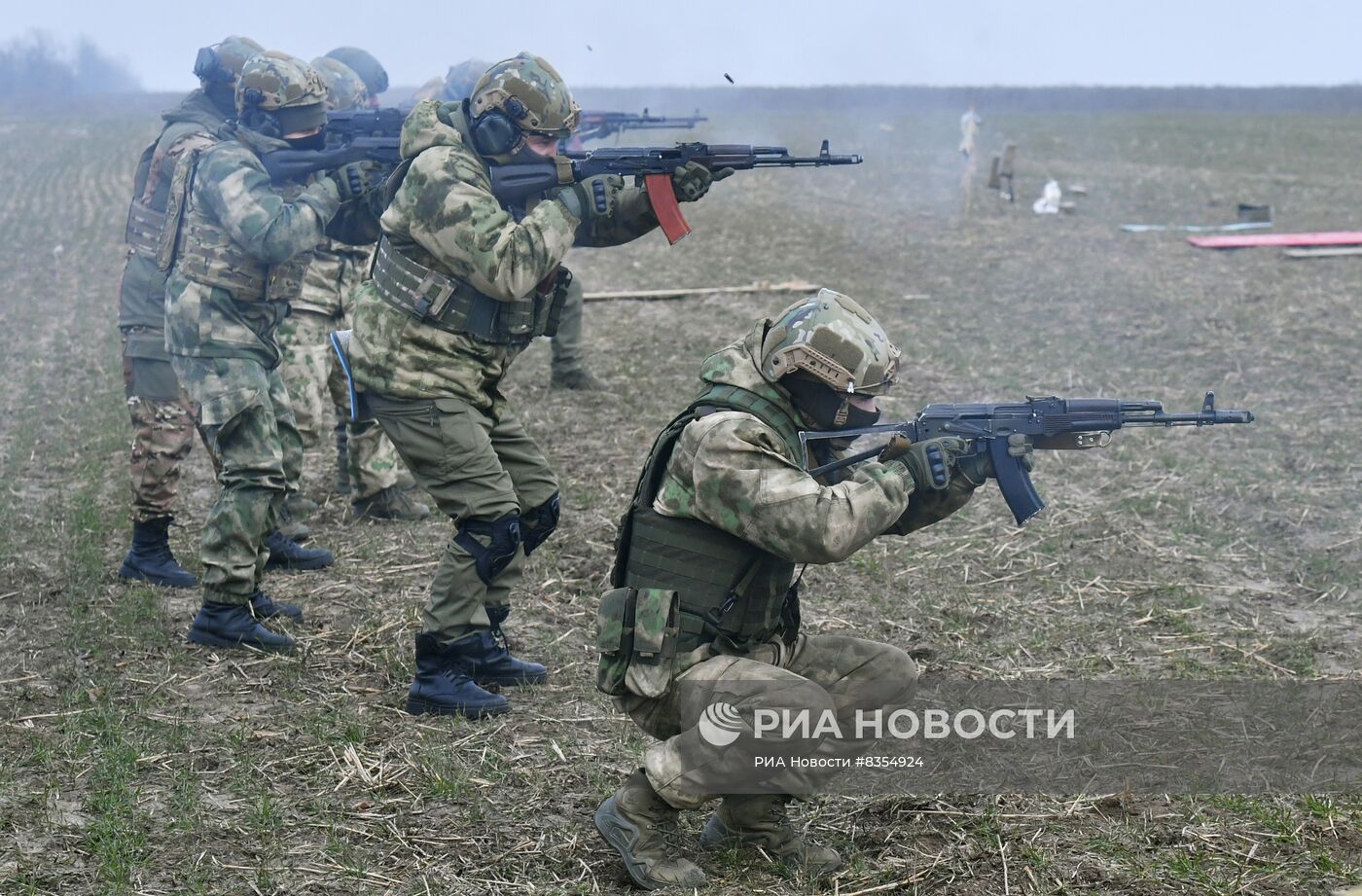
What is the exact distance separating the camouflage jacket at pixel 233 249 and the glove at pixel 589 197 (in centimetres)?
146

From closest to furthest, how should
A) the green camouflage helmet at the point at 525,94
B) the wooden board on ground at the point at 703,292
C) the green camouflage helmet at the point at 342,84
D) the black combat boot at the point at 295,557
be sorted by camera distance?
the green camouflage helmet at the point at 525,94, the black combat boot at the point at 295,557, the green camouflage helmet at the point at 342,84, the wooden board on ground at the point at 703,292

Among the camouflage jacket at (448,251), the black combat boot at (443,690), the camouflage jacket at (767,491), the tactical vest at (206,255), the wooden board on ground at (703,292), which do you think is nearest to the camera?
the camouflage jacket at (767,491)

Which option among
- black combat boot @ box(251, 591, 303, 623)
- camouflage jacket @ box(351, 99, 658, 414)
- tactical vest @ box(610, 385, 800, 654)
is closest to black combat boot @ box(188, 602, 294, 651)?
black combat boot @ box(251, 591, 303, 623)

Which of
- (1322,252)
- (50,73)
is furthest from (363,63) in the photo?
(50,73)

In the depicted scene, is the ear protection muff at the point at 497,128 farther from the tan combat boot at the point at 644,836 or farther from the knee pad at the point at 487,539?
the tan combat boot at the point at 644,836

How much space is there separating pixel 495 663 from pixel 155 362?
277 cm

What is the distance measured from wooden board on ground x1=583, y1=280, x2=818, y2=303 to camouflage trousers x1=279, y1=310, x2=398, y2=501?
6941 millimetres

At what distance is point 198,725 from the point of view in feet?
19.0

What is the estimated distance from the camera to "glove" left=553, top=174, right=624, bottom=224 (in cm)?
603

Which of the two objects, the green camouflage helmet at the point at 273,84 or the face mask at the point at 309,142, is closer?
the green camouflage helmet at the point at 273,84

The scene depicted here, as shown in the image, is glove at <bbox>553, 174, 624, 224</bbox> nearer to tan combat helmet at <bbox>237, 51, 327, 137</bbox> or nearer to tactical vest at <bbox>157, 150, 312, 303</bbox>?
tactical vest at <bbox>157, 150, 312, 303</bbox>

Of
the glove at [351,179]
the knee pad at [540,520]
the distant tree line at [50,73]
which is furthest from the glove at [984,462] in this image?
the distant tree line at [50,73]

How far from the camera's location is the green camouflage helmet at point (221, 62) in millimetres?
7473

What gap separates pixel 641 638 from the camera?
14.7ft
